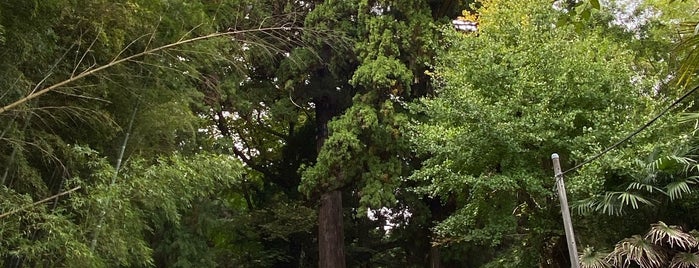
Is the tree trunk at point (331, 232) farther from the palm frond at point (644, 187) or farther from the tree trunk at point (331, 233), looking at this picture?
the palm frond at point (644, 187)

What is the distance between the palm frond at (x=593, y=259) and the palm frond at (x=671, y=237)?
384mm

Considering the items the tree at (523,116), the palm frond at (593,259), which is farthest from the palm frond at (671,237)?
the tree at (523,116)

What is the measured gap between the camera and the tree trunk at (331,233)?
8.48 m

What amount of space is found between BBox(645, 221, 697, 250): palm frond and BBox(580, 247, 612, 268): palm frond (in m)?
0.38

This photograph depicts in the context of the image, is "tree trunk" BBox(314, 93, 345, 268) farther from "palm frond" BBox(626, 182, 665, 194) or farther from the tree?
"palm frond" BBox(626, 182, 665, 194)

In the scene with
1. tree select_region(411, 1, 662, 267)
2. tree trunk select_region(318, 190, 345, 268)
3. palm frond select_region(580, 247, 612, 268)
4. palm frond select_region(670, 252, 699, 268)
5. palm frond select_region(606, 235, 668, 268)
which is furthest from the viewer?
tree trunk select_region(318, 190, 345, 268)

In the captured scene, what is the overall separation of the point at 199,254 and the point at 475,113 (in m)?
4.48

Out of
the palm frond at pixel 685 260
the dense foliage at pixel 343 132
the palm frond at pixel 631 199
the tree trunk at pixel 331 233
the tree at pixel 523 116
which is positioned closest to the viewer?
the dense foliage at pixel 343 132

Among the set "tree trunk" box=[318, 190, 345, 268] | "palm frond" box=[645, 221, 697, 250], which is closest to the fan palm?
"palm frond" box=[645, 221, 697, 250]

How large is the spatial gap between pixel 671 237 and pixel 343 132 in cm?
400

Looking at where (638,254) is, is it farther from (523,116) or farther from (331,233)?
(331,233)

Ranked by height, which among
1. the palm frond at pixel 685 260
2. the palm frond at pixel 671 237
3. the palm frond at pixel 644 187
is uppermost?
the palm frond at pixel 644 187

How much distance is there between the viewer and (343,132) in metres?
7.41

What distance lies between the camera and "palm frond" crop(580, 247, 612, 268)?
4605 millimetres
